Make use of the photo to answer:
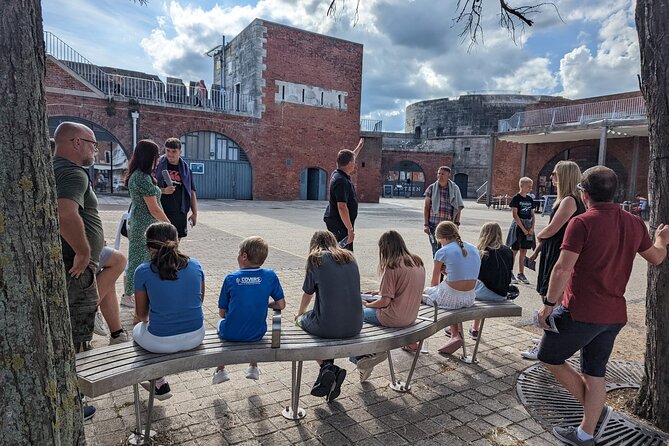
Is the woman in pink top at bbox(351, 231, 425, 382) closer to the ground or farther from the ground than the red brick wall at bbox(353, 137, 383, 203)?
closer to the ground

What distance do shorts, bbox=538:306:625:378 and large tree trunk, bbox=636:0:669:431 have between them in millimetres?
518

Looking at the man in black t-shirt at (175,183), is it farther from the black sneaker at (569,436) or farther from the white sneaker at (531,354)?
the black sneaker at (569,436)

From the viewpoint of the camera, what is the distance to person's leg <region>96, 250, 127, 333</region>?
373cm

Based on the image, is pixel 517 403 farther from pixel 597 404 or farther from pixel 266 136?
pixel 266 136

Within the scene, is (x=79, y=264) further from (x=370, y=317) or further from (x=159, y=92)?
(x=159, y=92)

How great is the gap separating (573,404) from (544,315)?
3.41 feet

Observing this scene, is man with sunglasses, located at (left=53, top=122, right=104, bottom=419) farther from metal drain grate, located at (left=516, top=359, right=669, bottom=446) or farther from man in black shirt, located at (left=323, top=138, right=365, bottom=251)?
metal drain grate, located at (left=516, top=359, right=669, bottom=446)

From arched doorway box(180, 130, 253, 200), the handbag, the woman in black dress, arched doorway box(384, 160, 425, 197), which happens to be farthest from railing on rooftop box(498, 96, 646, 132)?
the handbag

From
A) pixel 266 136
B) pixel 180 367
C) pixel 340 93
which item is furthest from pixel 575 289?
pixel 340 93

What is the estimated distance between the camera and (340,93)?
2897cm

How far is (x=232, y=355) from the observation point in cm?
289

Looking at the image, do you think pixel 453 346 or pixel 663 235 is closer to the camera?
pixel 663 235

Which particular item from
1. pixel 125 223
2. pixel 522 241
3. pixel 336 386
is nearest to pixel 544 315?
pixel 336 386

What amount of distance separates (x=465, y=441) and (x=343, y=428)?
30.6 inches
